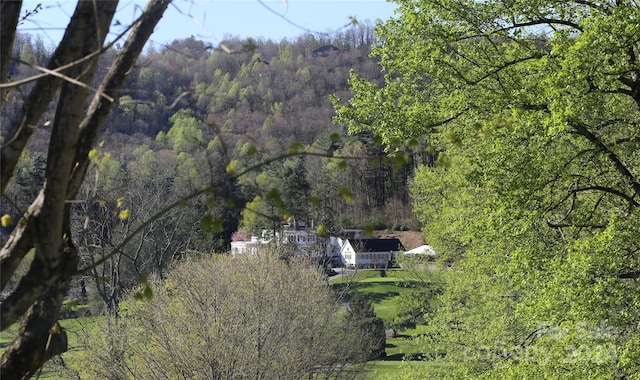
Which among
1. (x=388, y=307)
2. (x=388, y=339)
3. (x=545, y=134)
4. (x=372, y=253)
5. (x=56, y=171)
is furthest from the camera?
(x=372, y=253)

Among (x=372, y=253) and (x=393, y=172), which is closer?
(x=393, y=172)

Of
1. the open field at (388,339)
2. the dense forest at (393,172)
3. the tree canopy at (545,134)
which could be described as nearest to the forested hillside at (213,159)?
the dense forest at (393,172)

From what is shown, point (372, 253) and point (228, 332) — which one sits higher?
point (228, 332)

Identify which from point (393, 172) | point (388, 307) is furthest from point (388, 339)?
point (393, 172)

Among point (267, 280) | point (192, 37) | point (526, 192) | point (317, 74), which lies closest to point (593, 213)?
point (526, 192)

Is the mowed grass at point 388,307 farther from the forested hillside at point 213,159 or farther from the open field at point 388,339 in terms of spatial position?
the forested hillside at point 213,159

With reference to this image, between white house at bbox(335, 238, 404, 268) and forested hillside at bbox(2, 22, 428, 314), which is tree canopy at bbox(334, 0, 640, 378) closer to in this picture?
forested hillside at bbox(2, 22, 428, 314)

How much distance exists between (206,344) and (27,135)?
12.2 meters

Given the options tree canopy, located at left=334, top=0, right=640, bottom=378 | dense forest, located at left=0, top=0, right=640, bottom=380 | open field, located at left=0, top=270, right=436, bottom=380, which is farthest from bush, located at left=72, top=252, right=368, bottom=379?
tree canopy, located at left=334, top=0, right=640, bottom=378

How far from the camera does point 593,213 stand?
8398mm

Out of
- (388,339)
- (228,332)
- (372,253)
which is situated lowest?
(388,339)

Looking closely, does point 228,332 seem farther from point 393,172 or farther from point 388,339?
point 388,339

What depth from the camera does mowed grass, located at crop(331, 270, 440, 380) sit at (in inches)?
956

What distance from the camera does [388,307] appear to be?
134 feet
